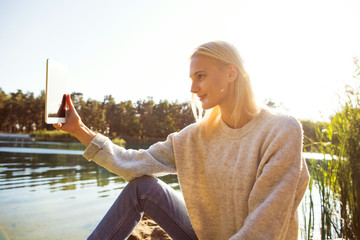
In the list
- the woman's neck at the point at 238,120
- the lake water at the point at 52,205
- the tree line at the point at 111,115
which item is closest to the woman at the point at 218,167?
the woman's neck at the point at 238,120

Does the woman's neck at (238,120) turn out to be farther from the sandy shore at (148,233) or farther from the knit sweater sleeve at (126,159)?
the sandy shore at (148,233)

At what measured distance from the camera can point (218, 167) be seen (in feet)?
4.18

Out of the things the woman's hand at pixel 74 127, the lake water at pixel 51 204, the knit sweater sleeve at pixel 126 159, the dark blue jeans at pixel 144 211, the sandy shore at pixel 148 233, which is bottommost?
the lake water at pixel 51 204

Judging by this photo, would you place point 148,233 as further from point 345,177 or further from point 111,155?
point 345,177

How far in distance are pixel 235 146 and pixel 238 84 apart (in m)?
0.29

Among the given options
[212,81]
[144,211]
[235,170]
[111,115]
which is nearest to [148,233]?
[144,211]

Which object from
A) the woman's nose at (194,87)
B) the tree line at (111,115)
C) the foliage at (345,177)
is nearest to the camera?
the woman's nose at (194,87)

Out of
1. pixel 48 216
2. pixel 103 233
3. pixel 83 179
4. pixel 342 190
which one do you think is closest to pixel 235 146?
pixel 103 233

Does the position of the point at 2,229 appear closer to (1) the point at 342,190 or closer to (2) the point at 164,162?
(2) the point at 164,162

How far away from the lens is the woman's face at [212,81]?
1250mm

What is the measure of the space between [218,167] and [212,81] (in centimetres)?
40

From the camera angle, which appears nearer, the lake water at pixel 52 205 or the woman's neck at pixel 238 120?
the woman's neck at pixel 238 120

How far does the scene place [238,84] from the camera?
4.10ft

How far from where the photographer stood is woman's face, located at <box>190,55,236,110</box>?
125 cm
